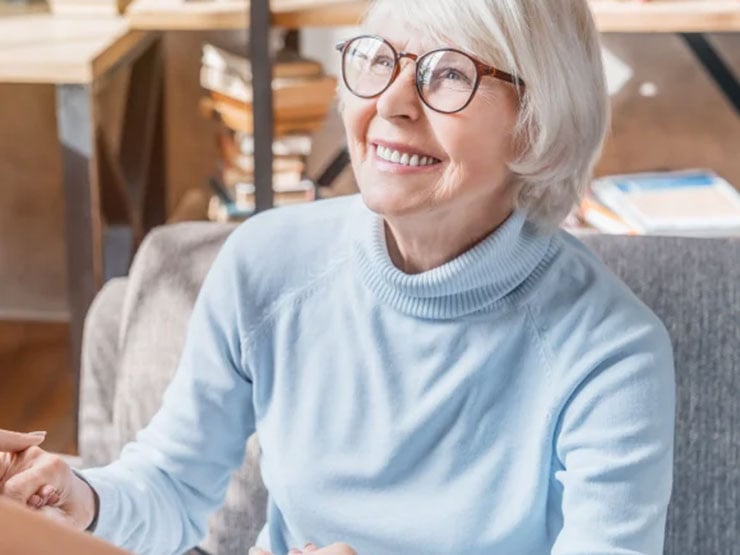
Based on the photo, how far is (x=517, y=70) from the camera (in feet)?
3.53

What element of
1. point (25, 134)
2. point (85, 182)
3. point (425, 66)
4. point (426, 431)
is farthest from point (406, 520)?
point (25, 134)

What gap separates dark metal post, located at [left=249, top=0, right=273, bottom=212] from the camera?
2176 mm

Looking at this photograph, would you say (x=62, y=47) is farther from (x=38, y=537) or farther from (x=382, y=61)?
(x=38, y=537)

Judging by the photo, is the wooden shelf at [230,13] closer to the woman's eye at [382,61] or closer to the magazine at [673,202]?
the magazine at [673,202]

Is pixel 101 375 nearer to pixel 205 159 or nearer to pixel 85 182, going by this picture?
pixel 85 182

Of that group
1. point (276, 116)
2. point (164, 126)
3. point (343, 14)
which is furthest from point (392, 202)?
point (164, 126)

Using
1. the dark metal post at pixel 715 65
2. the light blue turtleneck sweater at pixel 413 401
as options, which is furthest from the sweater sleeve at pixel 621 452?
the dark metal post at pixel 715 65

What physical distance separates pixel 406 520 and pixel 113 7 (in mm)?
A: 1487

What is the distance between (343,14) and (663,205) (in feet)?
2.27

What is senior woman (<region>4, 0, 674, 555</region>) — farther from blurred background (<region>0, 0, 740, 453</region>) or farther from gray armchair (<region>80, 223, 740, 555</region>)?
blurred background (<region>0, 0, 740, 453</region>)

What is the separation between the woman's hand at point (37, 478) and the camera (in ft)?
3.44

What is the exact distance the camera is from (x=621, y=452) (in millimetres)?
1114

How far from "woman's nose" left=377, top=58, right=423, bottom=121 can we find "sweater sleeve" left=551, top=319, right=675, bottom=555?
0.92 ft

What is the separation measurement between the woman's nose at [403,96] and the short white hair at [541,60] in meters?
0.04
